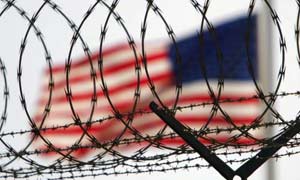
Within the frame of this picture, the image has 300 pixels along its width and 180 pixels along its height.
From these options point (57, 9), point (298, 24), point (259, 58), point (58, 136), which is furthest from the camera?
point (58, 136)

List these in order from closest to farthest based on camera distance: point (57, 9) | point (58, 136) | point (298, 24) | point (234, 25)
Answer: point (298, 24) → point (57, 9) → point (234, 25) → point (58, 136)

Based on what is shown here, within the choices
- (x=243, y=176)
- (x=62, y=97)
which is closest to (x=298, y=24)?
(x=243, y=176)

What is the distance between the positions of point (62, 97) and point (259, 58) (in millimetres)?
2782

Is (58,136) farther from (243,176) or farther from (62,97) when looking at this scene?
(243,176)

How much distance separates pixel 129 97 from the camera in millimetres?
10227

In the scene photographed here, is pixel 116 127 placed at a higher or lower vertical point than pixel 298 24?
higher

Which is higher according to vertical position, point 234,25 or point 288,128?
point 234,25

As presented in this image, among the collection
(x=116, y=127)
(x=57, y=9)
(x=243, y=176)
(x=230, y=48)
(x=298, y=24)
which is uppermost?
(x=230, y=48)

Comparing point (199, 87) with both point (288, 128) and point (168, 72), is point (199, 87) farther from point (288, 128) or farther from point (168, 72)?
point (288, 128)

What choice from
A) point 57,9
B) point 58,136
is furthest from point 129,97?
point 57,9

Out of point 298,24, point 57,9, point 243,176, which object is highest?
point 57,9

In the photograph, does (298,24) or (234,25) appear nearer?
(298,24)

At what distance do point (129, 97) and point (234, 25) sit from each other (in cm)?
166

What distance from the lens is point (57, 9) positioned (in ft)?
14.6
